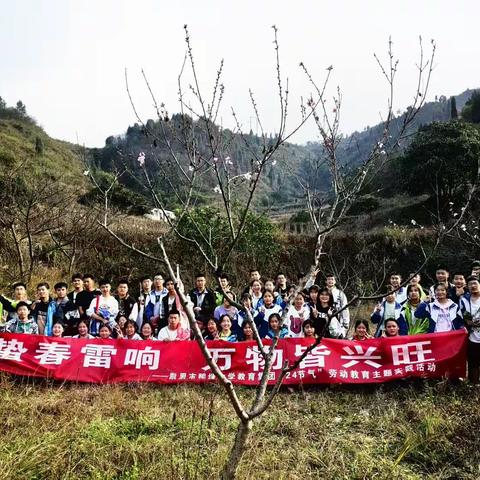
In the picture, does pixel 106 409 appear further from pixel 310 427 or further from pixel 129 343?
pixel 310 427

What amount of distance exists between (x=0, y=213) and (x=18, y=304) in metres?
6.29

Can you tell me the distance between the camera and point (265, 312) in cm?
720

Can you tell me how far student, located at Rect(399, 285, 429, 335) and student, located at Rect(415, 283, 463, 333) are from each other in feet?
0.37

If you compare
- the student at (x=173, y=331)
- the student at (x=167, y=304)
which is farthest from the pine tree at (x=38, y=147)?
the student at (x=173, y=331)

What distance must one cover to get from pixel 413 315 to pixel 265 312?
2.18m

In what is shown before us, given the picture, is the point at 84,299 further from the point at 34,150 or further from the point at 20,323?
the point at 34,150

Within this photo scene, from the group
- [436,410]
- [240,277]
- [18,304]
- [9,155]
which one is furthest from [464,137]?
[9,155]

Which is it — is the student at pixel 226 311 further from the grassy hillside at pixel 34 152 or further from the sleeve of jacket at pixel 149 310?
the grassy hillside at pixel 34 152

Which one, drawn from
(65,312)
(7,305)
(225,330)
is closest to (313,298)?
(225,330)

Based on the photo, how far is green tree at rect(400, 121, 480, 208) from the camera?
18547 mm

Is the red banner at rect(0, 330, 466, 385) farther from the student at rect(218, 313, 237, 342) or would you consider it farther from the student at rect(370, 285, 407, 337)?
the student at rect(370, 285, 407, 337)

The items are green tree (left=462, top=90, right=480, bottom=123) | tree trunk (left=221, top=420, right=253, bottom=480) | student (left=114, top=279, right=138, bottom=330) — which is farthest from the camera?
green tree (left=462, top=90, right=480, bottom=123)

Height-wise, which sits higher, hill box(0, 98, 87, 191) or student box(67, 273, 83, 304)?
hill box(0, 98, 87, 191)

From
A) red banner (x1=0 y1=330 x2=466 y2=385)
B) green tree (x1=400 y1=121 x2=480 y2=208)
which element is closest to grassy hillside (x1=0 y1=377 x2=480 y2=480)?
red banner (x1=0 y1=330 x2=466 y2=385)
